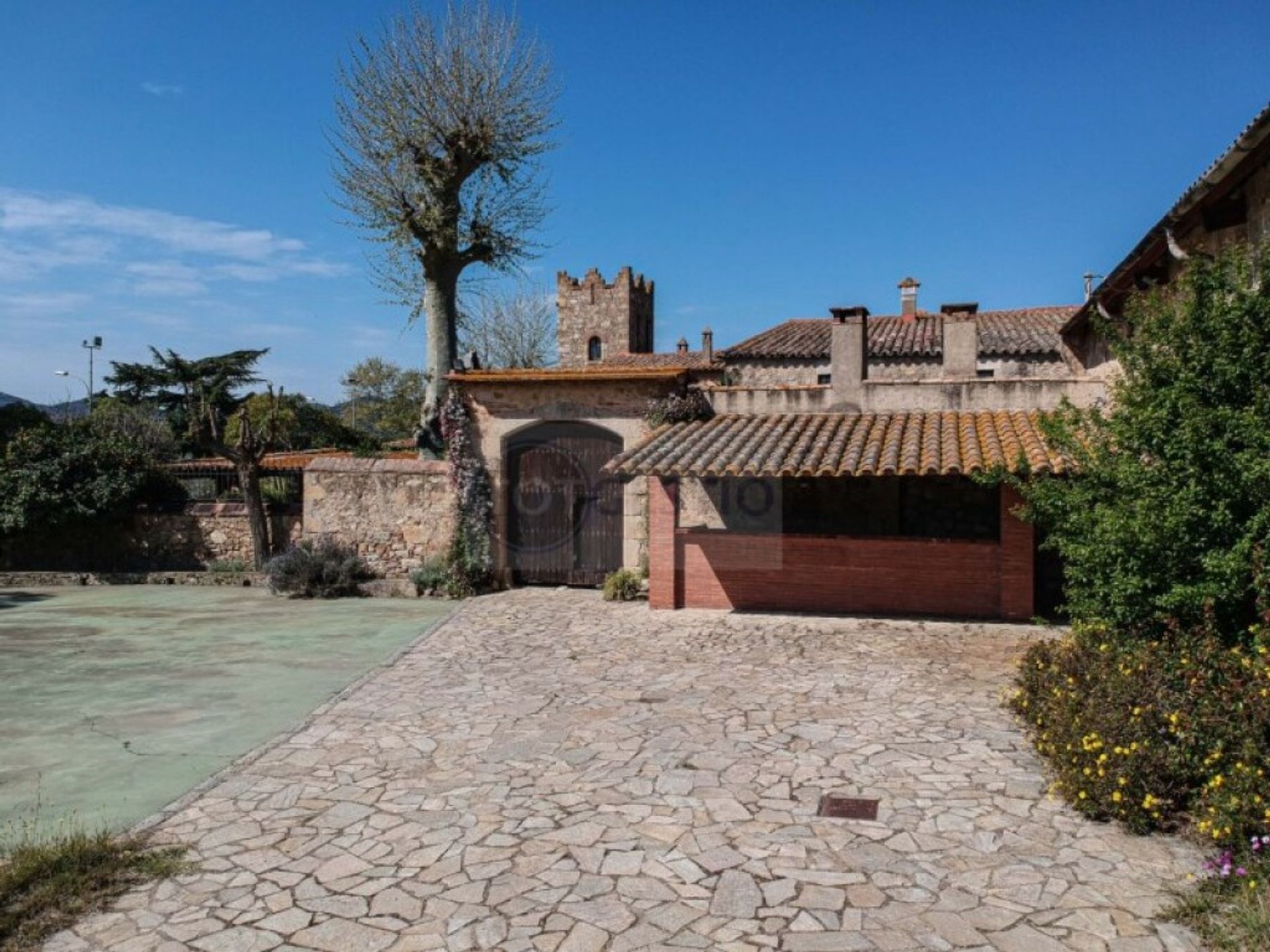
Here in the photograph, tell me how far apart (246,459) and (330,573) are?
3188mm

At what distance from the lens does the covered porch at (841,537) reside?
11.1 m

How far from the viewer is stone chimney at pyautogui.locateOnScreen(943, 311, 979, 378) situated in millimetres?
13773

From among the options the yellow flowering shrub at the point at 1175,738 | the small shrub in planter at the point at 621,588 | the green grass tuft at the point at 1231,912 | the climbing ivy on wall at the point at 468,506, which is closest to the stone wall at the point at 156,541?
the climbing ivy on wall at the point at 468,506

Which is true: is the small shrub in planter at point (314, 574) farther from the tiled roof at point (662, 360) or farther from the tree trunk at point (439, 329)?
the tiled roof at point (662, 360)

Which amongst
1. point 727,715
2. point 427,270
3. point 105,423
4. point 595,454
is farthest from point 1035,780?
point 105,423

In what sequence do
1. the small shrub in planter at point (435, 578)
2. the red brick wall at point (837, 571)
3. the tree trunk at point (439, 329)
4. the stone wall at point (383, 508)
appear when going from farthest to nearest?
the tree trunk at point (439, 329)
the stone wall at point (383, 508)
the small shrub in planter at point (435, 578)
the red brick wall at point (837, 571)

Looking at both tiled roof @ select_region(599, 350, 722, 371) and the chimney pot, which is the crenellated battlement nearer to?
tiled roof @ select_region(599, 350, 722, 371)

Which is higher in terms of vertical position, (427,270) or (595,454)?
(427,270)

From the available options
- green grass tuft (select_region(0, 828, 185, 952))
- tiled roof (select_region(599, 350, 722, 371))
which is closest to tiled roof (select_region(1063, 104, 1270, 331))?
green grass tuft (select_region(0, 828, 185, 952))

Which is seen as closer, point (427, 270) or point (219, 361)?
point (427, 270)

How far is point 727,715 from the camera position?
24.0 feet

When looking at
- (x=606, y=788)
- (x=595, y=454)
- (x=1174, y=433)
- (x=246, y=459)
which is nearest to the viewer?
(x=606, y=788)

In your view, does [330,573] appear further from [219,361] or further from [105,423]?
[219,361]

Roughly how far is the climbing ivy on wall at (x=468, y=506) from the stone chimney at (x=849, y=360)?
6268 millimetres
